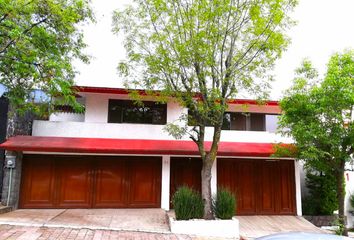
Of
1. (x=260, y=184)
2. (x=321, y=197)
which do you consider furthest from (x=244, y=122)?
(x=321, y=197)

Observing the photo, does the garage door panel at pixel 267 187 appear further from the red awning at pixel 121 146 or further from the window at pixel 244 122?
the window at pixel 244 122

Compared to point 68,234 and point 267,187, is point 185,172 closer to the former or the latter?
point 267,187

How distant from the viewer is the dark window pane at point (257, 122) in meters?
18.2

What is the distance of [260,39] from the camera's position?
12266 mm

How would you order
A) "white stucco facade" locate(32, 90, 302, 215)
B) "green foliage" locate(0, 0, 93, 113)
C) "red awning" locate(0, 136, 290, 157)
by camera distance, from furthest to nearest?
1. "white stucco facade" locate(32, 90, 302, 215)
2. "red awning" locate(0, 136, 290, 157)
3. "green foliage" locate(0, 0, 93, 113)

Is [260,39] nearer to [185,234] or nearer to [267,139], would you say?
[267,139]

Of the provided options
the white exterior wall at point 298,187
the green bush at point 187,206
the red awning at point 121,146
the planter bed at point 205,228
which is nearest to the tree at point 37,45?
the red awning at point 121,146

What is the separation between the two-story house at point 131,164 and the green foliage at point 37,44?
3.24 m

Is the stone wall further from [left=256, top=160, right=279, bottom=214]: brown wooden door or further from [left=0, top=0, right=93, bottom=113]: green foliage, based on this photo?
[left=0, top=0, right=93, bottom=113]: green foliage

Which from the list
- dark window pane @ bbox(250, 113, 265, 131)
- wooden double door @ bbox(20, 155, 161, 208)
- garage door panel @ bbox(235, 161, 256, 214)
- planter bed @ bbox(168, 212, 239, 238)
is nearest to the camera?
planter bed @ bbox(168, 212, 239, 238)

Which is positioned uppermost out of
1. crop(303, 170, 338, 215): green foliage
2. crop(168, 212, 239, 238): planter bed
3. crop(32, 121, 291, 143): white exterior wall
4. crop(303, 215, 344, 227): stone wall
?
crop(32, 121, 291, 143): white exterior wall

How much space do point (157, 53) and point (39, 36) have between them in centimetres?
434

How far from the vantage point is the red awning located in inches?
547

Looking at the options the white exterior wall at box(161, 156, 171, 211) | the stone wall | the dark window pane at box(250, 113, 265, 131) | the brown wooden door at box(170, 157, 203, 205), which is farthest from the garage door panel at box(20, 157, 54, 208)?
the stone wall
